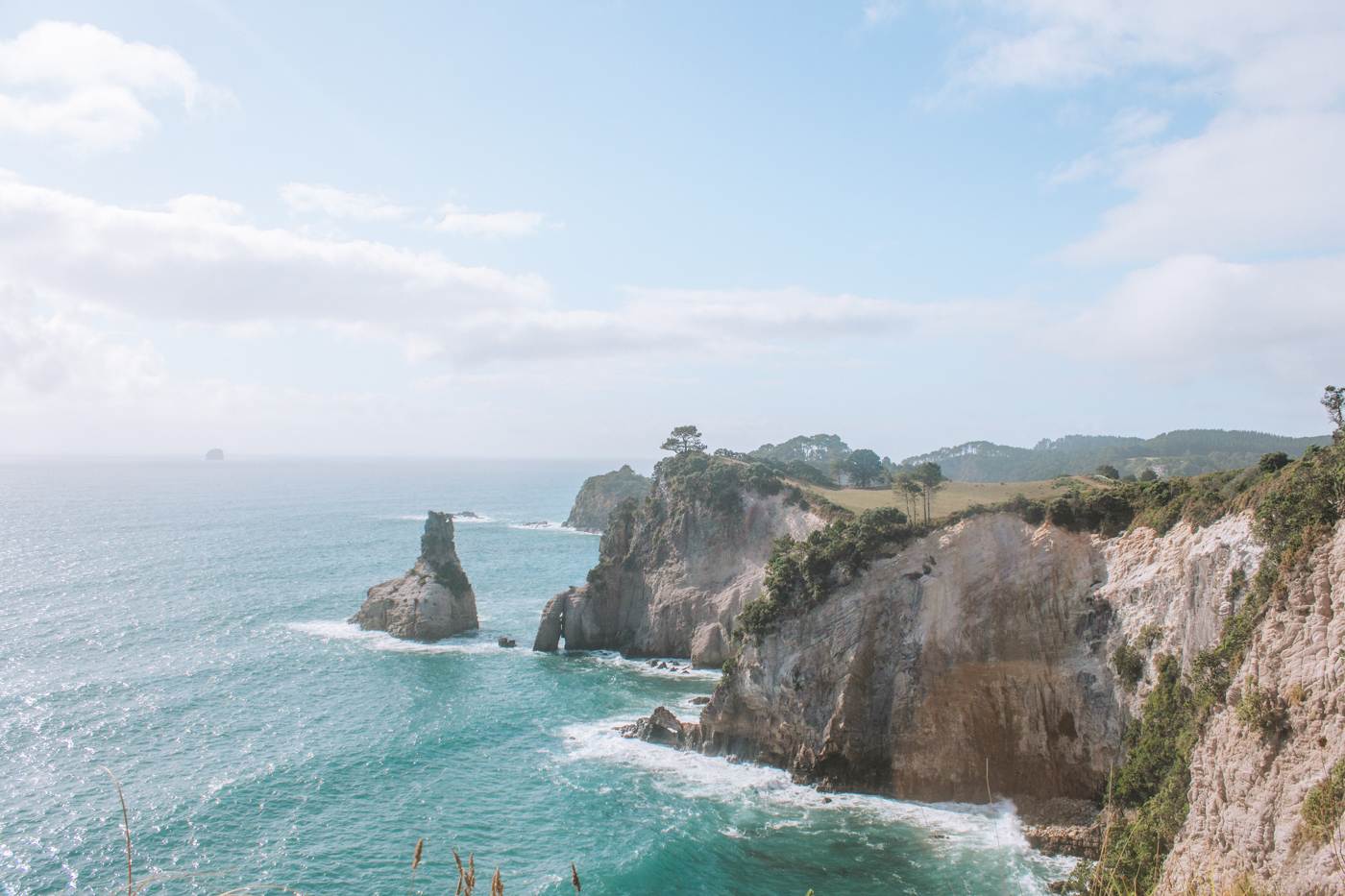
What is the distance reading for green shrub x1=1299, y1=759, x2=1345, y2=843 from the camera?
72.3ft

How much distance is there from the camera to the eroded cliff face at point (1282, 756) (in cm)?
2331

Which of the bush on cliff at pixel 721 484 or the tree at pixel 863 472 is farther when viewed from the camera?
the tree at pixel 863 472

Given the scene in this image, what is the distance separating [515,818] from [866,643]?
21.2 meters

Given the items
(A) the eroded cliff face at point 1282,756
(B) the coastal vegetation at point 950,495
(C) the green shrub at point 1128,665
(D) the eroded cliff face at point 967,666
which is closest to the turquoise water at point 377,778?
(D) the eroded cliff face at point 967,666

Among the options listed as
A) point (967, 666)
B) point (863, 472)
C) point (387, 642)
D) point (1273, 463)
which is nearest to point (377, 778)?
point (387, 642)

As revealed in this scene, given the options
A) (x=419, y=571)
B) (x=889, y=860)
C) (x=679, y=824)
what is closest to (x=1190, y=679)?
(x=889, y=860)

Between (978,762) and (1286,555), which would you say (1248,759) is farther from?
(978,762)

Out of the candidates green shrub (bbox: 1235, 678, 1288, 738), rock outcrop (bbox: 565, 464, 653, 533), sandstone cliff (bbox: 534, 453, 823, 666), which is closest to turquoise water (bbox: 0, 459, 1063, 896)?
sandstone cliff (bbox: 534, 453, 823, 666)

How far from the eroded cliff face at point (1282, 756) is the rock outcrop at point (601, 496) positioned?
135 metres

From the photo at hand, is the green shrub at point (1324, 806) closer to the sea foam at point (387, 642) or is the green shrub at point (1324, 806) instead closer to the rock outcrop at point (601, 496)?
the sea foam at point (387, 642)

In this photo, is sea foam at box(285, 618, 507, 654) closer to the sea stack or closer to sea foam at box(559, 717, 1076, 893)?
the sea stack

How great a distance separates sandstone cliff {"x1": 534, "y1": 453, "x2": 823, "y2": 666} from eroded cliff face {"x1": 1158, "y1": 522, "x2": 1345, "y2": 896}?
136 feet

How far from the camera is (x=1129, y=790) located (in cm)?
3653

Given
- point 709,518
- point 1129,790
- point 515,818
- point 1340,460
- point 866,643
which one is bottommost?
point 515,818
